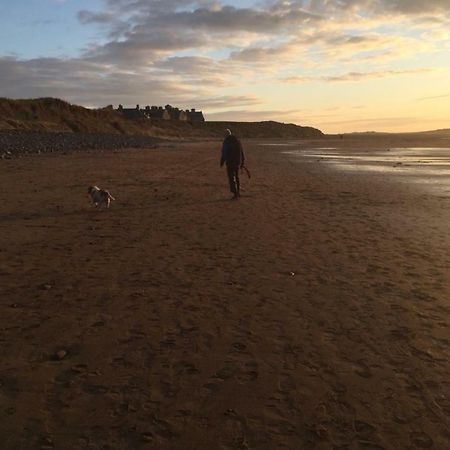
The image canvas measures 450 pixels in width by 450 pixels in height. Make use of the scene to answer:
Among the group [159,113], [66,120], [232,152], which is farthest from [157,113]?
[232,152]

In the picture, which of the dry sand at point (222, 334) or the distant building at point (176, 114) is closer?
the dry sand at point (222, 334)

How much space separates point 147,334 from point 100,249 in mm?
3811

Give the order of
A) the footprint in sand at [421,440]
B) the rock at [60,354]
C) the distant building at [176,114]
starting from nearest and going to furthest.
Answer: the footprint in sand at [421,440] < the rock at [60,354] < the distant building at [176,114]

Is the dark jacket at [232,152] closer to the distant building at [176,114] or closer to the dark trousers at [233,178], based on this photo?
the dark trousers at [233,178]

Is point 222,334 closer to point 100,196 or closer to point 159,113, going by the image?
point 100,196

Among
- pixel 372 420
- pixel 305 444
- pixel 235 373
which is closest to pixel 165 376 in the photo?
pixel 235 373

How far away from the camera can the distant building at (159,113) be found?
12579 cm

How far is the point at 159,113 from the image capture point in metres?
136

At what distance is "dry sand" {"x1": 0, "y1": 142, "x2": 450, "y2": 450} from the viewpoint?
3.50m

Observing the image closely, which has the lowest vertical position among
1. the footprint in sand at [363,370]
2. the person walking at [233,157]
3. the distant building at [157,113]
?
the footprint in sand at [363,370]

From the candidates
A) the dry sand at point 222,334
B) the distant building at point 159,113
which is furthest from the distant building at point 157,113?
the dry sand at point 222,334

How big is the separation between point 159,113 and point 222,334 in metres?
135

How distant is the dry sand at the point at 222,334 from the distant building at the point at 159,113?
372ft

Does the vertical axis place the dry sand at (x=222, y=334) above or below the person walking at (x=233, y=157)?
below
